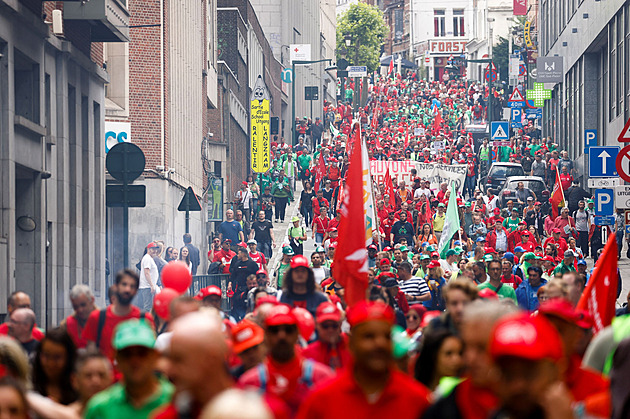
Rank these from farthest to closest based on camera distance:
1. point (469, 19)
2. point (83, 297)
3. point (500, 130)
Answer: point (469, 19) < point (500, 130) < point (83, 297)

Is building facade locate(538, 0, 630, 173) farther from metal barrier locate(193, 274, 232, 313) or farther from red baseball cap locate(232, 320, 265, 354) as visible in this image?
red baseball cap locate(232, 320, 265, 354)

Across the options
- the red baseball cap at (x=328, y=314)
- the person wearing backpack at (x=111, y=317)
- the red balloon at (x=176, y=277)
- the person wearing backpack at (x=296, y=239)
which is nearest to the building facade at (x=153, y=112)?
the person wearing backpack at (x=296, y=239)

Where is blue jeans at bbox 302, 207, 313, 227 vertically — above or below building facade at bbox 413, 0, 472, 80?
below

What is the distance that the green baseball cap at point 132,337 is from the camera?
226 inches

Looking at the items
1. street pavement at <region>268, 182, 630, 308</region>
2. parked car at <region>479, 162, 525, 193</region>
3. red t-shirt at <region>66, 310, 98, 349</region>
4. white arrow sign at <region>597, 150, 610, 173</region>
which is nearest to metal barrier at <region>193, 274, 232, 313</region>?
street pavement at <region>268, 182, 630, 308</region>

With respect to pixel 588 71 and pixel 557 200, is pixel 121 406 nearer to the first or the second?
pixel 557 200

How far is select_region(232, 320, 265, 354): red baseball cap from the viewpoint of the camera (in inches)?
272

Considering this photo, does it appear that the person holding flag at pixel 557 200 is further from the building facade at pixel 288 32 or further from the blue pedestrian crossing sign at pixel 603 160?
the building facade at pixel 288 32

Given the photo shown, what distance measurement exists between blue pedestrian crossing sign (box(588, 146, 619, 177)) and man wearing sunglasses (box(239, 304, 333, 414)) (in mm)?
14315

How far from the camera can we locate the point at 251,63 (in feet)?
186

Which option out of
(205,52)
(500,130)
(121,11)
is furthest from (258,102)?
(121,11)

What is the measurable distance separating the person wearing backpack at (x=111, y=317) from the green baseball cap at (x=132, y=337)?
3.45 m

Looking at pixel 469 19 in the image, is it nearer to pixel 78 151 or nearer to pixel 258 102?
pixel 258 102

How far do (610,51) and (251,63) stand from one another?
1817cm
